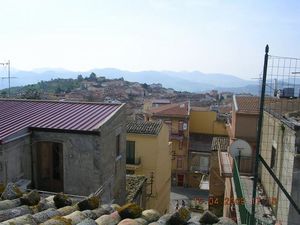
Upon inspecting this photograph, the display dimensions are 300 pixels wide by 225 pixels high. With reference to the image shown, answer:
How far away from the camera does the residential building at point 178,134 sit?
1574 inches

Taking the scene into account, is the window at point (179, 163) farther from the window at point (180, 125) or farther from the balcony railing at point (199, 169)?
the window at point (180, 125)

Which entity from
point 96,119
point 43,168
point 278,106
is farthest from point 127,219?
point 278,106

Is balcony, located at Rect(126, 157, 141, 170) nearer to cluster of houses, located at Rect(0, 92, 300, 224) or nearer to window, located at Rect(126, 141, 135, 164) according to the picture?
window, located at Rect(126, 141, 135, 164)

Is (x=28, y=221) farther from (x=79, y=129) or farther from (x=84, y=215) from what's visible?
(x=79, y=129)

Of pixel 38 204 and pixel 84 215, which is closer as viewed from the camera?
pixel 84 215

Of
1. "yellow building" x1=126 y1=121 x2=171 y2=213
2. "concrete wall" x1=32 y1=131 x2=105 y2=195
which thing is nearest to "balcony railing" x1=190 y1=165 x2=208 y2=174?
"yellow building" x1=126 y1=121 x2=171 y2=213

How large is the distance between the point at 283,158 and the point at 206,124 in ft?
111

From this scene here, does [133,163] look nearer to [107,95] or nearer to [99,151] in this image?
[99,151]

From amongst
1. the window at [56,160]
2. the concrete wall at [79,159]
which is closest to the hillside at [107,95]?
the window at [56,160]

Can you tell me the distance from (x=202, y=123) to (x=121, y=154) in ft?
98.5

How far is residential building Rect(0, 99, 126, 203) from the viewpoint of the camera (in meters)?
11.6

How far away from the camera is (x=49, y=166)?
13961 mm

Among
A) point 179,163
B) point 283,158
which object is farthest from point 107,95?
point 283,158

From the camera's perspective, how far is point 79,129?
1177cm
